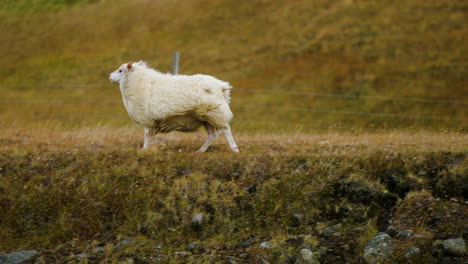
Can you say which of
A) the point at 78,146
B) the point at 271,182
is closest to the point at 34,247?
the point at 78,146

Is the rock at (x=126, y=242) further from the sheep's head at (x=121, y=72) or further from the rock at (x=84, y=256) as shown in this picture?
the sheep's head at (x=121, y=72)

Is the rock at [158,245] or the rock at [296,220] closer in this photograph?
the rock at [158,245]

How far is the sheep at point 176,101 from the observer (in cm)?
865

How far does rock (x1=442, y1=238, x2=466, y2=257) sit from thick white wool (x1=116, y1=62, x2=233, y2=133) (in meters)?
3.78

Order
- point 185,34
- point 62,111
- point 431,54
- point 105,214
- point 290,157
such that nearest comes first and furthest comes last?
point 105,214
point 290,157
point 62,111
point 431,54
point 185,34

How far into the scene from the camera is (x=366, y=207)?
765 centimetres

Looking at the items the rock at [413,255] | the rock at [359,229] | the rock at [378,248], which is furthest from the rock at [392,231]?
the rock at [413,255]

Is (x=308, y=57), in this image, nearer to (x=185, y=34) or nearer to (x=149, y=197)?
A: (x=185, y=34)

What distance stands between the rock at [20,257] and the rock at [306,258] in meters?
3.30

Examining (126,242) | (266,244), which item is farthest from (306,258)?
(126,242)

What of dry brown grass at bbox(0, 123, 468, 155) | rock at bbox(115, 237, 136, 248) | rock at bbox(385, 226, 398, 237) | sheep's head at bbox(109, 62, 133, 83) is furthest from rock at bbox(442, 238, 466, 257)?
sheep's head at bbox(109, 62, 133, 83)

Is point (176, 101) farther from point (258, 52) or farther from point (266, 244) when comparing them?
point (258, 52)

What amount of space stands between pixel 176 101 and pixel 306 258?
3.37m

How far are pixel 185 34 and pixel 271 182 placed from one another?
2724 cm
